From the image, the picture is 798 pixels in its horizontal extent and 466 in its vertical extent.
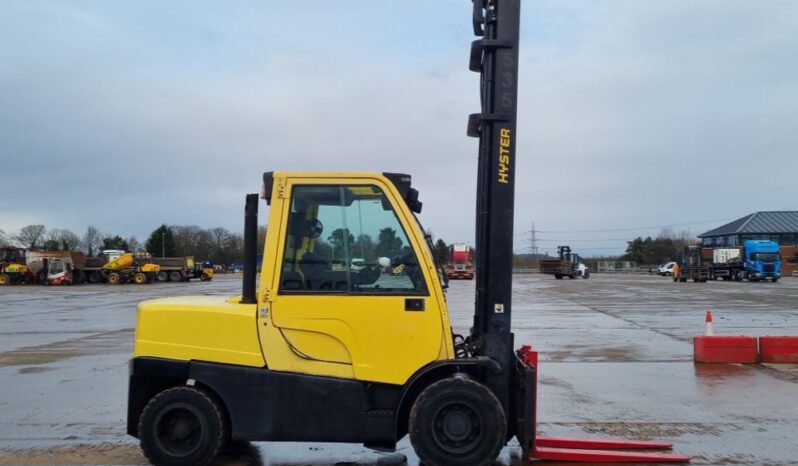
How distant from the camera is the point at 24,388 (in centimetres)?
910

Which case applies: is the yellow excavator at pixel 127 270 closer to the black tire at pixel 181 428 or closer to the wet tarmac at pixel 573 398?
the wet tarmac at pixel 573 398

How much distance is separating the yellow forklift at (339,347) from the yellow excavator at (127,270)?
51.8 meters

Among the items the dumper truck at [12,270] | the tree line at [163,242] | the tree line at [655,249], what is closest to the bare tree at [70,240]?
the tree line at [163,242]

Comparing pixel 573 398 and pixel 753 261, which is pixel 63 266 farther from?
pixel 753 261

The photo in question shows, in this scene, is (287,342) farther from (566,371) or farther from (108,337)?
(108,337)

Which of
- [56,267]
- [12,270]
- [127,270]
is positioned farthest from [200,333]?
[12,270]

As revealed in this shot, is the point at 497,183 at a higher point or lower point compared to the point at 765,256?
lower

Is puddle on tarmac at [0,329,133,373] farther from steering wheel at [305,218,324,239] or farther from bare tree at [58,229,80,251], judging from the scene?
bare tree at [58,229,80,251]

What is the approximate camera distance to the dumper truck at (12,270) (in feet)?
174

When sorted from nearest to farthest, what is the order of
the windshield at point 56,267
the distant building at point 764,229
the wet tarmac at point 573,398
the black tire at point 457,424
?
the black tire at point 457,424, the wet tarmac at point 573,398, the windshield at point 56,267, the distant building at point 764,229

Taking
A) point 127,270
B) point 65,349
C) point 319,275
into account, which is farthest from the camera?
point 127,270

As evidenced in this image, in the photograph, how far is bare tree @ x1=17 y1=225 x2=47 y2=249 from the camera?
10403cm

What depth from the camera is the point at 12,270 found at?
53.2m

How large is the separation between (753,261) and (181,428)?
5510 cm
